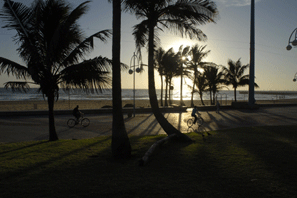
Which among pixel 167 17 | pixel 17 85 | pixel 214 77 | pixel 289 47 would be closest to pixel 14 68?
pixel 17 85

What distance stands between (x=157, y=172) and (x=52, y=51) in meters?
6.26

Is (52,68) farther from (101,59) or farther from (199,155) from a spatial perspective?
(199,155)

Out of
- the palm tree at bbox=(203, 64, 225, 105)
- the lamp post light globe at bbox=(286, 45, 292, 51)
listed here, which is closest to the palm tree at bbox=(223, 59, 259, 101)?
the palm tree at bbox=(203, 64, 225, 105)

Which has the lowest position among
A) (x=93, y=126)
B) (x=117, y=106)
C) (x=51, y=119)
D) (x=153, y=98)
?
(x=93, y=126)

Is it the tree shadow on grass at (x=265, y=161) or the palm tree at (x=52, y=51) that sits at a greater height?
the palm tree at (x=52, y=51)

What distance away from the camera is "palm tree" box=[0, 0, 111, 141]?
8.80 metres

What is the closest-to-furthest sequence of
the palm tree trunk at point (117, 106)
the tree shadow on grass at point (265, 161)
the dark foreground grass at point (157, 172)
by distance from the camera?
1. the dark foreground grass at point (157, 172)
2. the tree shadow on grass at point (265, 161)
3. the palm tree trunk at point (117, 106)

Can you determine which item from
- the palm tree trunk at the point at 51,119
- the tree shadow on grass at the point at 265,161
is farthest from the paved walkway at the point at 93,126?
the tree shadow on grass at the point at 265,161

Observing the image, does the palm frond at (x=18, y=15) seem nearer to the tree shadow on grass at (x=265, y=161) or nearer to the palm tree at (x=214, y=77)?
the tree shadow on grass at (x=265, y=161)

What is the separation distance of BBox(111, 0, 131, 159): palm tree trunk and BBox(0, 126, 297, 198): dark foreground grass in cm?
34

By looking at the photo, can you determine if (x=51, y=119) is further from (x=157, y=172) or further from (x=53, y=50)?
(x=157, y=172)

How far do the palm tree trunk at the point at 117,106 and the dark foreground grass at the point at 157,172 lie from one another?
1.11 feet

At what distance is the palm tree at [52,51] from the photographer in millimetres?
8797

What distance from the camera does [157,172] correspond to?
5492 mm
